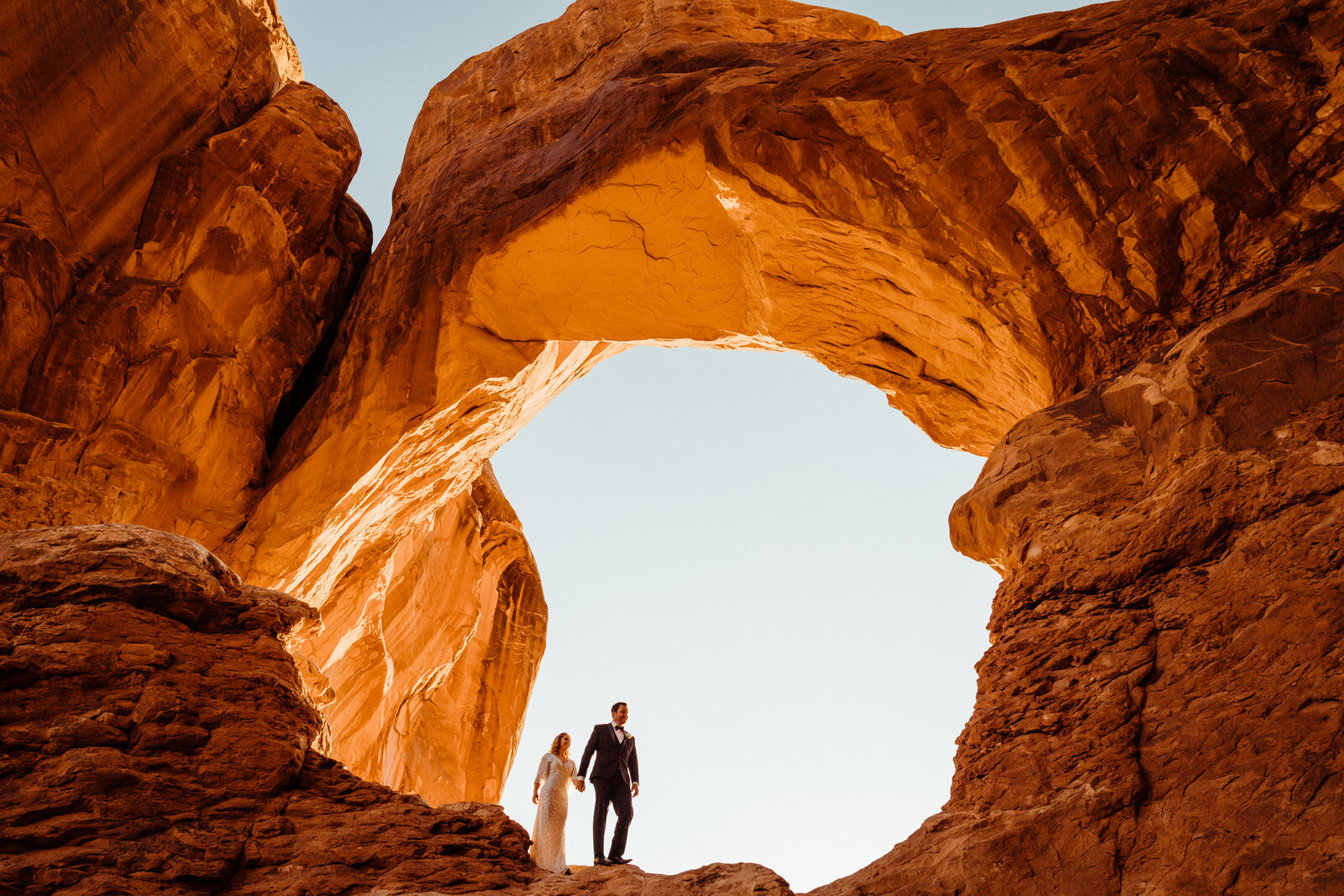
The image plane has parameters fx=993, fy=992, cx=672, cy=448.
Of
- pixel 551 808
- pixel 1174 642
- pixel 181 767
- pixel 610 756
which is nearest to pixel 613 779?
pixel 610 756

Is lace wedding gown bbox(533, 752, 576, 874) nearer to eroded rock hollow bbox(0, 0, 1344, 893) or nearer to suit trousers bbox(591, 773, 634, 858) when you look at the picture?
suit trousers bbox(591, 773, 634, 858)

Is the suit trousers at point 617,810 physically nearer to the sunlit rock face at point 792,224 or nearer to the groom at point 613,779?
the groom at point 613,779

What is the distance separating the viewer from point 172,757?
5453 mm

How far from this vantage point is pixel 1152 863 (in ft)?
13.2

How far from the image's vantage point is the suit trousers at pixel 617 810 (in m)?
7.78

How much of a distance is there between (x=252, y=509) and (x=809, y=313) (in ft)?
21.5

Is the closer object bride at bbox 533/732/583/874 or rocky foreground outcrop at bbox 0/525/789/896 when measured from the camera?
rocky foreground outcrop at bbox 0/525/789/896

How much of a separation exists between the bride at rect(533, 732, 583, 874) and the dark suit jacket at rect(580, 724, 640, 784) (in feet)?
1.05

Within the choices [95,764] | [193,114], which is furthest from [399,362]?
[95,764]

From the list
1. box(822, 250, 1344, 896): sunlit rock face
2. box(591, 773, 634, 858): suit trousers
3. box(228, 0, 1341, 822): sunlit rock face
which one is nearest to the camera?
box(822, 250, 1344, 896): sunlit rock face

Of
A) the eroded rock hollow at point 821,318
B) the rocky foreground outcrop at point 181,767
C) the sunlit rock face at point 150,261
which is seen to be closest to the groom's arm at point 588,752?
the rocky foreground outcrop at point 181,767

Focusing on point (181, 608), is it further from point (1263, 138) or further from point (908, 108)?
point (1263, 138)

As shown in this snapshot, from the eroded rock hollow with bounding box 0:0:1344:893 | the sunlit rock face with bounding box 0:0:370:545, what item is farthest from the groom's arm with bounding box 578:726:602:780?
the sunlit rock face with bounding box 0:0:370:545

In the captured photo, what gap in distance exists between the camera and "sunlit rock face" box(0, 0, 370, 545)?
397 inches
